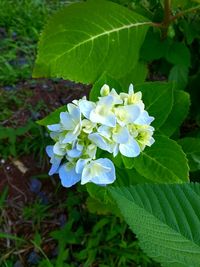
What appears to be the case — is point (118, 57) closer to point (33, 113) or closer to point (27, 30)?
point (33, 113)

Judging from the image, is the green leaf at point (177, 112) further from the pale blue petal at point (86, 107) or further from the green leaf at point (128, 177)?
the pale blue petal at point (86, 107)

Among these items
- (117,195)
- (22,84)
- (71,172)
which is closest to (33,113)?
(22,84)

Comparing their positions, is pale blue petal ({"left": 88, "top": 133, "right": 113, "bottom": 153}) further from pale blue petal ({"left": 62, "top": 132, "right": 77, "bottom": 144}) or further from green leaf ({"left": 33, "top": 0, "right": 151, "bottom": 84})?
green leaf ({"left": 33, "top": 0, "right": 151, "bottom": 84})

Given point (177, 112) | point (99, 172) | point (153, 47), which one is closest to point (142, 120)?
point (99, 172)

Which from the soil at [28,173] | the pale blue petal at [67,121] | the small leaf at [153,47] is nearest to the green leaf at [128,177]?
the pale blue petal at [67,121]

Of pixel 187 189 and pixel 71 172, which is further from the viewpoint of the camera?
pixel 71 172
